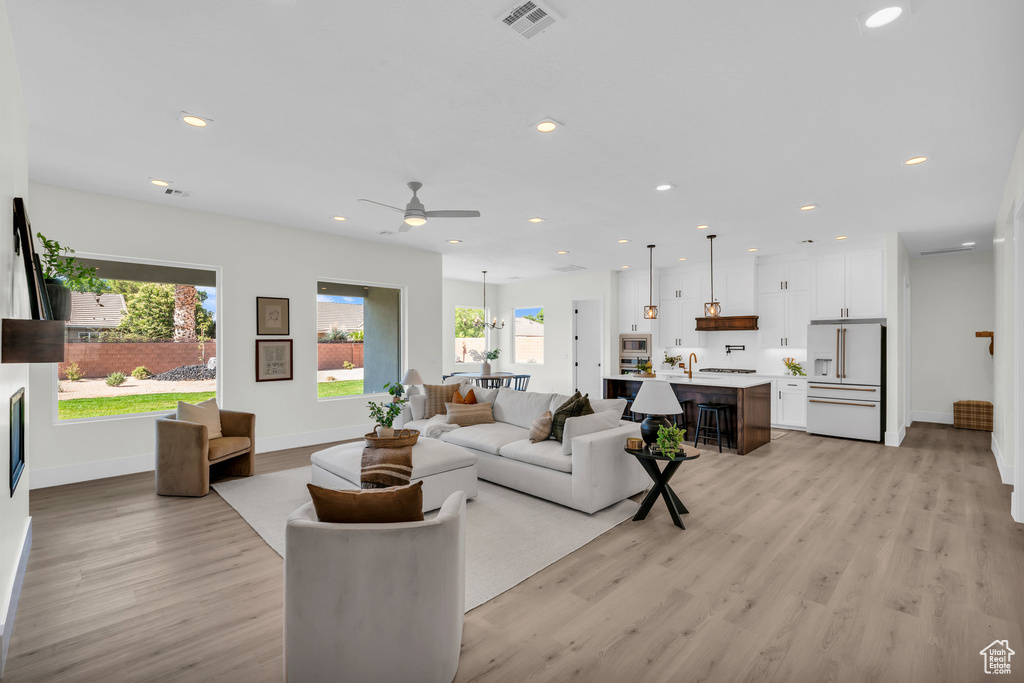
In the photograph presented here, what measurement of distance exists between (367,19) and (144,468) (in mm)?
5015

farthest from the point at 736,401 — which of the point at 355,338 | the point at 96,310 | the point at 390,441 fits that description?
the point at 96,310

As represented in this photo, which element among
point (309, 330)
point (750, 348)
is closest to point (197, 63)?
point (309, 330)

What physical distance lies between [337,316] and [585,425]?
4.05m

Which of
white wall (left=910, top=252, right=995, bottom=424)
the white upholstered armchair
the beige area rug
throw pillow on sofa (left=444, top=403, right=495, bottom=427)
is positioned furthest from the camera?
white wall (left=910, top=252, right=995, bottom=424)

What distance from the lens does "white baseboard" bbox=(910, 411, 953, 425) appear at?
25.2ft

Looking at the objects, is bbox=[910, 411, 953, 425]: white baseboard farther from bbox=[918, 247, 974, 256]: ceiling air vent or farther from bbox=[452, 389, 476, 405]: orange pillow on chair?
bbox=[452, 389, 476, 405]: orange pillow on chair

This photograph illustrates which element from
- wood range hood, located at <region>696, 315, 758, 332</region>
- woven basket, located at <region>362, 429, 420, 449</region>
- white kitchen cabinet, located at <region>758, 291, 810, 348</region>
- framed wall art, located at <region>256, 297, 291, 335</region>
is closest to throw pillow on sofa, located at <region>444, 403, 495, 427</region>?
woven basket, located at <region>362, 429, 420, 449</region>

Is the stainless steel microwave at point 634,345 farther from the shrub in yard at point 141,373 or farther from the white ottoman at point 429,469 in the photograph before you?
the shrub in yard at point 141,373

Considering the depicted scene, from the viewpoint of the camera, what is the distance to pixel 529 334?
1102 cm

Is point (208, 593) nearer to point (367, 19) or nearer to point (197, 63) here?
point (197, 63)

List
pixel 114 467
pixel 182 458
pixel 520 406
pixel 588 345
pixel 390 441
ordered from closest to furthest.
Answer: pixel 390 441
pixel 182 458
pixel 114 467
pixel 520 406
pixel 588 345

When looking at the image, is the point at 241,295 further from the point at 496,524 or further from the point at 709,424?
the point at 709,424

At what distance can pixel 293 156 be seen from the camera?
3688 mm

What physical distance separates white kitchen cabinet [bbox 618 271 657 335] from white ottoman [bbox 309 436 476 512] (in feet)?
19.6
